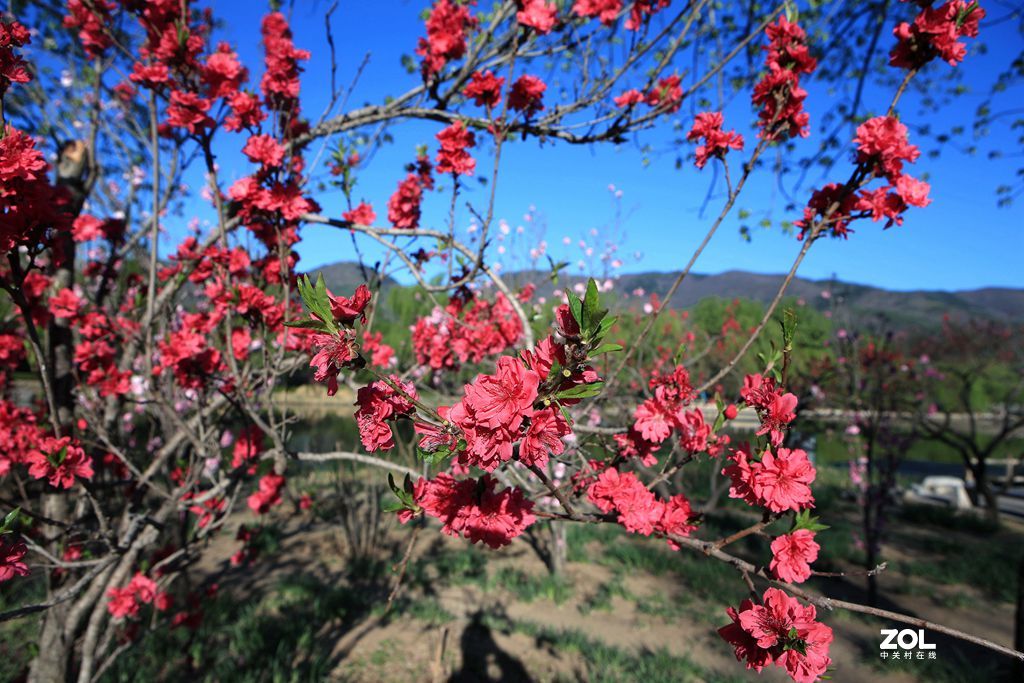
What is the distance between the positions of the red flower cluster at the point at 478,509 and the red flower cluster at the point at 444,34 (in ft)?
7.61

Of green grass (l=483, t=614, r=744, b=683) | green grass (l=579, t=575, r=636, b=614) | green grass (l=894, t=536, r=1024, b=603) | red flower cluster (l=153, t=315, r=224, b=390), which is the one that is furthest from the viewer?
green grass (l=894, t=536, r=1024, b=603)

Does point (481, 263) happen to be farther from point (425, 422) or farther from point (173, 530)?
point (173, 530)

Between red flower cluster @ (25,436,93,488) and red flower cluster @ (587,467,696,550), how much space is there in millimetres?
2097

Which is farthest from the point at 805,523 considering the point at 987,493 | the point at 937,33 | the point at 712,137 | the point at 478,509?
the point at 987,493

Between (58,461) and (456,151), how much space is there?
6.98 ft

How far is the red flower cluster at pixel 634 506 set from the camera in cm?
140

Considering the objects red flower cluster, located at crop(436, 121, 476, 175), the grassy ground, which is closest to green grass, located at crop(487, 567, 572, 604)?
the grassy ground

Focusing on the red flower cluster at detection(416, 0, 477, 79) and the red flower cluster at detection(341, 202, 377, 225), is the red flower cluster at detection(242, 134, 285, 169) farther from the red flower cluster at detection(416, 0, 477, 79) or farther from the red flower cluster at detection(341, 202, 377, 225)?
the red flower cluster at detection(416, 0, 477, 79)

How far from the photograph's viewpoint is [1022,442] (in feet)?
78.5

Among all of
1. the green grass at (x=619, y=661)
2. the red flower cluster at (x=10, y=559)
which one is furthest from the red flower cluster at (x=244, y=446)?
the green grass at (x=619, y=661)

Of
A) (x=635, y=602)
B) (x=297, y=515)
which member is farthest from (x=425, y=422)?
(x=297, y=515)

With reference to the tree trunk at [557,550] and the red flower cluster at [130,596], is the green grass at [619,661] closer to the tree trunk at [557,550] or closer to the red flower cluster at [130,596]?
the tree trunk at [557,550]

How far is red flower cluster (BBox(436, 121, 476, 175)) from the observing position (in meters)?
2.36
